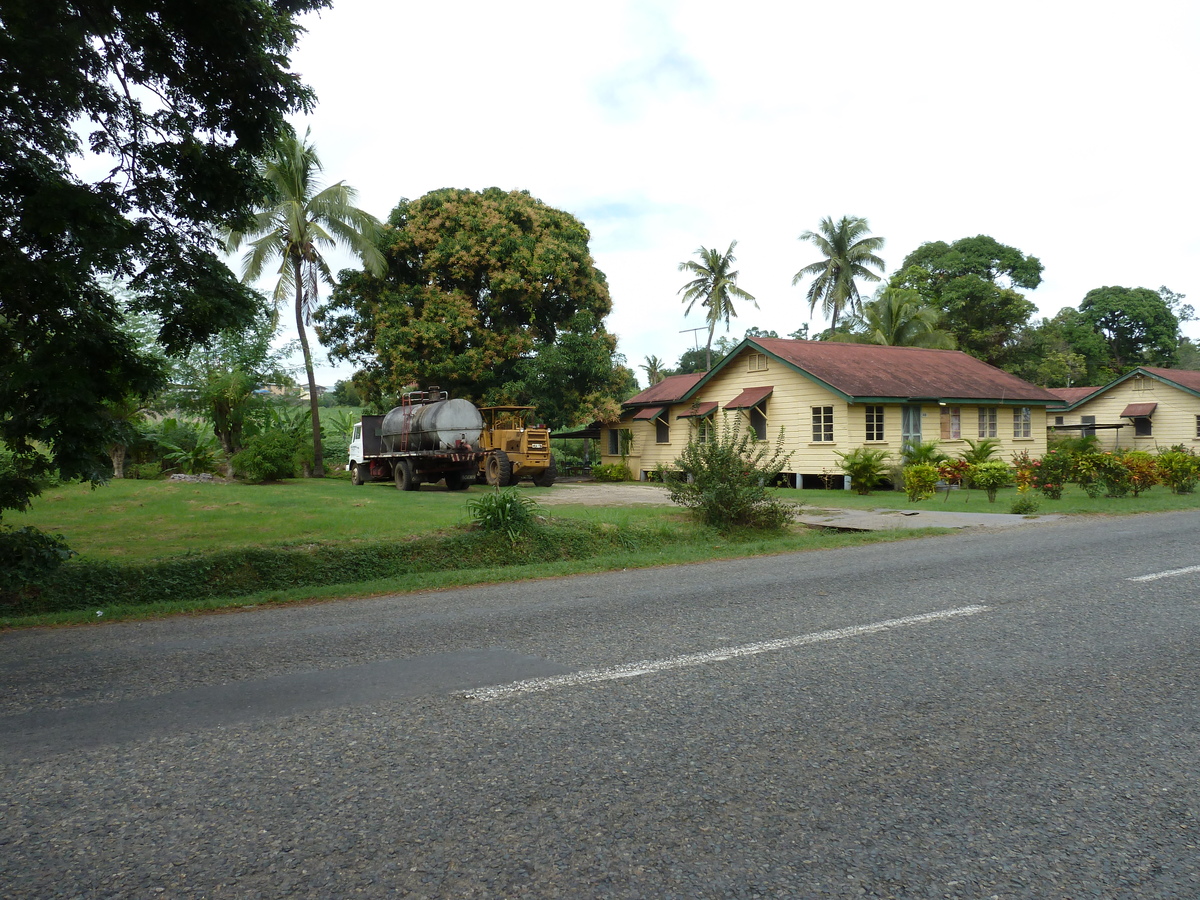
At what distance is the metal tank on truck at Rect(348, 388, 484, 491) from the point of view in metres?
25.1

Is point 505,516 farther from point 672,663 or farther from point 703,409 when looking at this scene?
point 703,409

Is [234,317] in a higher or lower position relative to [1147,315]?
lower

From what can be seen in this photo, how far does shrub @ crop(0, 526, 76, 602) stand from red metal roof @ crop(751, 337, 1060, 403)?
70.6 feet

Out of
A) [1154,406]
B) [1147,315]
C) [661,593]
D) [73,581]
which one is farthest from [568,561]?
[1147,315]

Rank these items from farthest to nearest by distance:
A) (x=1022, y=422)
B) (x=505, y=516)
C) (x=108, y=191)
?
(x=1022, y=422), (x=505, y=516), (x=108, y=191)

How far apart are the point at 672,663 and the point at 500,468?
2176cm

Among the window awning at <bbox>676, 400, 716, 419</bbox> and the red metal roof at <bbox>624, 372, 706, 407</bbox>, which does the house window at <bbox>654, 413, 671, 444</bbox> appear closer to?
the red metal roof at <bbox>624, 372, 706, 407</bbox>

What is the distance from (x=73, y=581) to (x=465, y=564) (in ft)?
15.2

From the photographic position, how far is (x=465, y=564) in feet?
38.8

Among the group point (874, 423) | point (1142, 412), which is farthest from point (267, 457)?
point (1142, 412)

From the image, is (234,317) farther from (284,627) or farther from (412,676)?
(412,676)

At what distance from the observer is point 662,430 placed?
115ft

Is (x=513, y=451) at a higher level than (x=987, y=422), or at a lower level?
lower

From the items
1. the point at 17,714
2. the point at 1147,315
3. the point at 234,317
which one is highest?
the point at 1147,315
